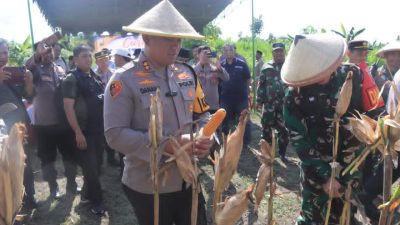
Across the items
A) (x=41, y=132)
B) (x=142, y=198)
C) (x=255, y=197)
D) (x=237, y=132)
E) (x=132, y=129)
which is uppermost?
(x=237, y=132)

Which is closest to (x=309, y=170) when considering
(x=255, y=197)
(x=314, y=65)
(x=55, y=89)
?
(x=314, y=65)

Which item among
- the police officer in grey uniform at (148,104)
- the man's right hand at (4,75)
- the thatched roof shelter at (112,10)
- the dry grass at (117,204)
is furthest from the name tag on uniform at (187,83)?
the thatched roof shelter at (112,10)

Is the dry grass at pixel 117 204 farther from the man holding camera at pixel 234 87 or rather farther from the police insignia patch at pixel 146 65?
the police insignia patch at pixel 146 65

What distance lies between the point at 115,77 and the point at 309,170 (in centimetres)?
127

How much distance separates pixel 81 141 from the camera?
3744mm

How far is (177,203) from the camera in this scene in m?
2.04

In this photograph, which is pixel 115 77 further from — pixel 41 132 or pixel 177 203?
pixel 41 132

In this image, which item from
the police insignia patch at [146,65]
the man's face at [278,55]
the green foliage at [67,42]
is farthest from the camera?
the green foliage at [67,42]

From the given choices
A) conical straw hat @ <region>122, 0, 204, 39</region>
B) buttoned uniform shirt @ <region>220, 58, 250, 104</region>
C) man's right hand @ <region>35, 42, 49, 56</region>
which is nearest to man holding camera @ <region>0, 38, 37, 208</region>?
man's right hand @ <region>35, 42, 49, 56</region>

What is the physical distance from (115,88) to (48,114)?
2473 millimetres

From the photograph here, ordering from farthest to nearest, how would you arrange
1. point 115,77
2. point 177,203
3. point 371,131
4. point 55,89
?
point 55,89, point 177,203, point 115,77, point 371,131

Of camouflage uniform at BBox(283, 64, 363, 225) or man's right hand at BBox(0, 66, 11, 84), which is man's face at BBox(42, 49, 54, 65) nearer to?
man's right hand at BBox(0, 66, 11, 84)

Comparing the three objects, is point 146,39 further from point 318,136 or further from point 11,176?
point 11,176

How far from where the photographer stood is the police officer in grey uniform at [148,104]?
5.84ft
